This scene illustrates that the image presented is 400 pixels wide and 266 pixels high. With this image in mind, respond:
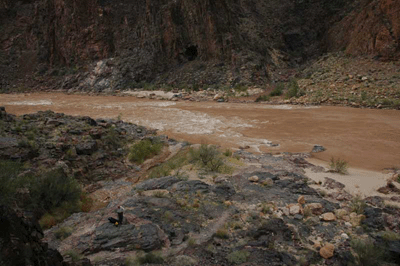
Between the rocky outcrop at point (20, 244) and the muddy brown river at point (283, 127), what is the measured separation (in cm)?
797

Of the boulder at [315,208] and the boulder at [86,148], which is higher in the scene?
the boulder at [86,148]

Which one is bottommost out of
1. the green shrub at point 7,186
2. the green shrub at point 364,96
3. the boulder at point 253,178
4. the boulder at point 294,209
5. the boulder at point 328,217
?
the boulder at point 328,217

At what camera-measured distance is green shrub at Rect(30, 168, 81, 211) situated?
6.04m

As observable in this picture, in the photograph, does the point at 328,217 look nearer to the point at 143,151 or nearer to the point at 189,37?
the point at 143,151

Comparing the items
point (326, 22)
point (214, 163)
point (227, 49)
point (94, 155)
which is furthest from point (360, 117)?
point (326, 22)

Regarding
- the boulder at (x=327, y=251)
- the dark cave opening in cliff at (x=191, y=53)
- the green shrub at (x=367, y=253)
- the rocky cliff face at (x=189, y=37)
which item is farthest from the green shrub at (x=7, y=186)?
the dark cave opening in cliff at (x=191, y=53)

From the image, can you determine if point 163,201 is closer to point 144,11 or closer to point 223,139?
point 223,139

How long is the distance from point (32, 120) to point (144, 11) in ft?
92.1

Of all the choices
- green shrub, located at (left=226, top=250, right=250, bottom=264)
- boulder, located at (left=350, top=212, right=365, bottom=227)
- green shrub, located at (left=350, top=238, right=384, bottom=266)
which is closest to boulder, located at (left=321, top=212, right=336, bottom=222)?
boulder, located at (left=350, top=212, right=365, bottom=227)

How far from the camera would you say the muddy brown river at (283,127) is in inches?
400

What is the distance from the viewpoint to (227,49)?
97.4 ft

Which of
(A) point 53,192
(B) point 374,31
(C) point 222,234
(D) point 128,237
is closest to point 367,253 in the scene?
(C) point 222,234

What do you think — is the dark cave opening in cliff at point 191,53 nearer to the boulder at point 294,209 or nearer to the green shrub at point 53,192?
the green shrub at point 53,192

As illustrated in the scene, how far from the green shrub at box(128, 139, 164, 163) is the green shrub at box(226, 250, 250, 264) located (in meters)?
5.74
